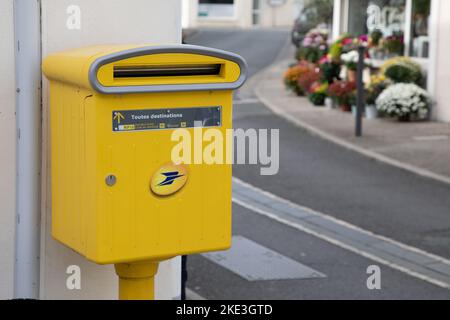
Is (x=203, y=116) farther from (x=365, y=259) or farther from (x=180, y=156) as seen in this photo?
(x=365, y=259)

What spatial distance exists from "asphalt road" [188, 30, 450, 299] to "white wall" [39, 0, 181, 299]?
3575 mm

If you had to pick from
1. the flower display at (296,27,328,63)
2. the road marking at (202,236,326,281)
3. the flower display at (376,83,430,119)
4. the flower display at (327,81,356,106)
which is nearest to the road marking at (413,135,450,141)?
the flower display at (376,83,430,119)

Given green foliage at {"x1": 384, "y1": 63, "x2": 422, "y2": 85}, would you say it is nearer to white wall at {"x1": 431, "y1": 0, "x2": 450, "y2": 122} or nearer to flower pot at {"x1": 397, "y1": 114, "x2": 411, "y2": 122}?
white wall at {"x1": 431, "y1": 0, "x2": 450, "y2": 122}

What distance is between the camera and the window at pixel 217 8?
224 ft

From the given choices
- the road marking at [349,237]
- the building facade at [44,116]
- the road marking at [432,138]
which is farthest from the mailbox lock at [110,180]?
the road marking at [432,138]

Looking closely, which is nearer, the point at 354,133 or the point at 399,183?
the point at 399,183

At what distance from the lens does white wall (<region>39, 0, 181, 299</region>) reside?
4.35 meters

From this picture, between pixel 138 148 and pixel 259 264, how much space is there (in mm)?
5312

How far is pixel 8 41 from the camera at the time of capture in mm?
4262

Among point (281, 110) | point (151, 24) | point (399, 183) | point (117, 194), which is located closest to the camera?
point (117, 194)

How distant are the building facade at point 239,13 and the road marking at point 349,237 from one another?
5343cm

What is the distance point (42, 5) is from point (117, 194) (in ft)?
3.19

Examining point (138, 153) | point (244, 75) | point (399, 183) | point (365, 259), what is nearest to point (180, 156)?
point (138, 153)

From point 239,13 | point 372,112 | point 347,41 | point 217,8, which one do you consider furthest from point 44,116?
point 217,8
